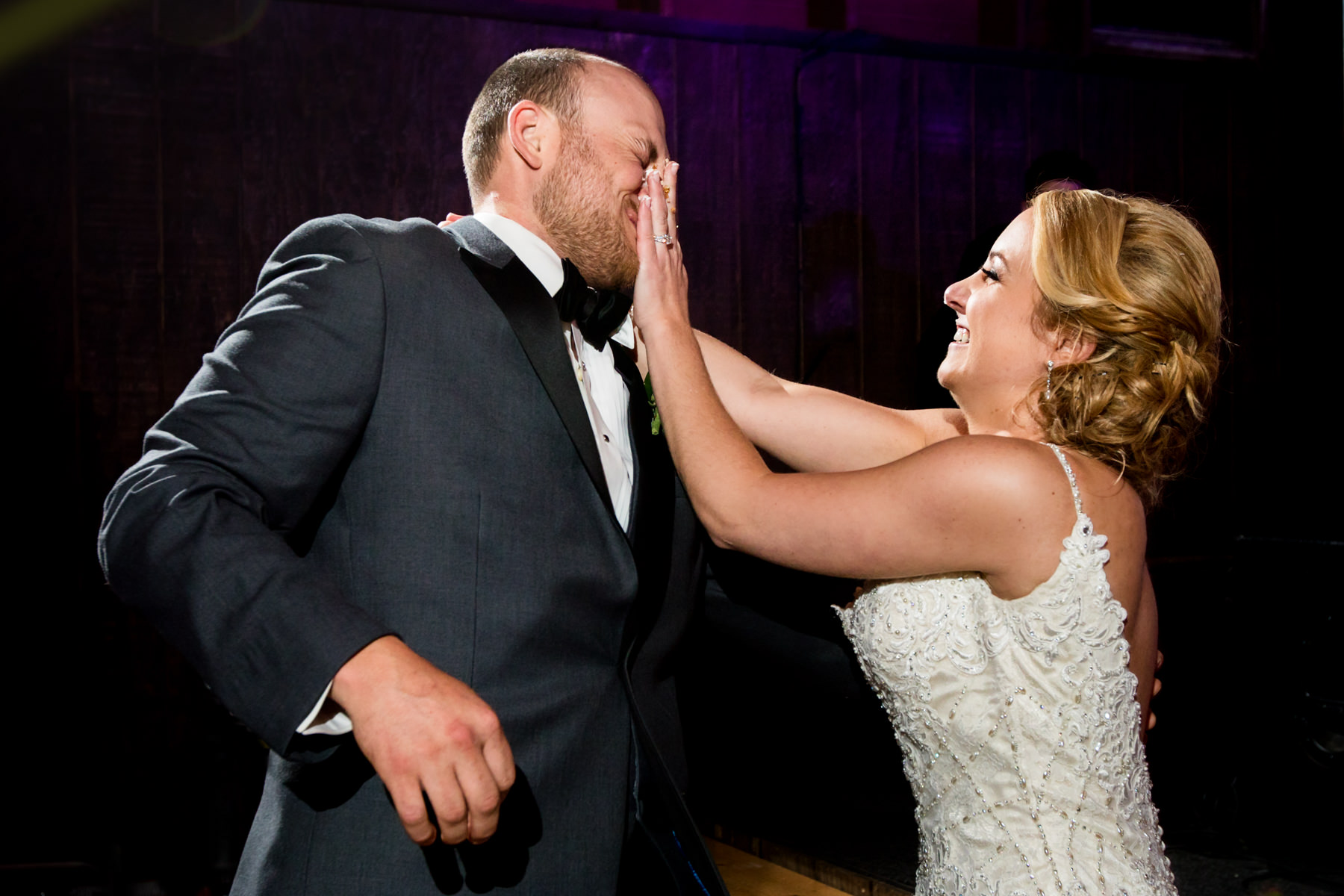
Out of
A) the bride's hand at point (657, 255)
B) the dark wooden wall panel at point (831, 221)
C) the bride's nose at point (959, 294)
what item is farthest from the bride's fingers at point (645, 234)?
the dark wooden wall panel at point (831, 221)

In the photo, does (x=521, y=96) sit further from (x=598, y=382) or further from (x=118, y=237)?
(x=118, y=237)

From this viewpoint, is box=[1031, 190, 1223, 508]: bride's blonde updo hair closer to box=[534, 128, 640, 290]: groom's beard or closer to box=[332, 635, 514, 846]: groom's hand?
box=[534, 128, 640, 290]: groom's beard

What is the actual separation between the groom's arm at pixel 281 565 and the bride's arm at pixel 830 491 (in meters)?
0.52

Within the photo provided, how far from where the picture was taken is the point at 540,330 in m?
1.31

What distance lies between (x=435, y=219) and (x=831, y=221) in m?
1.65

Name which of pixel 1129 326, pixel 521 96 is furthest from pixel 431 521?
pixel 1129 326

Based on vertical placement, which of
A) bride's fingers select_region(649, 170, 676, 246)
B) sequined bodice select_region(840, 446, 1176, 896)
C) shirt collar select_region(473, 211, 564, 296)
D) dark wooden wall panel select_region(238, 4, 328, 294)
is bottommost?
sequined bodice select_region(840, 446, 1176, 896)

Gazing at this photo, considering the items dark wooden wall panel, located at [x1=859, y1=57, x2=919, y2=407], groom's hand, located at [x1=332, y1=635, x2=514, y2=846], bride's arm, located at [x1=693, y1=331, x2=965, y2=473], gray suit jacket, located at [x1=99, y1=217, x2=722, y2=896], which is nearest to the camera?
groom's hand, located at [x1=332, y1=635, x2=514, y2=846]

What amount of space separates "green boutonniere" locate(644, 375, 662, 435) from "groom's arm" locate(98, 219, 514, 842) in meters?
0.50

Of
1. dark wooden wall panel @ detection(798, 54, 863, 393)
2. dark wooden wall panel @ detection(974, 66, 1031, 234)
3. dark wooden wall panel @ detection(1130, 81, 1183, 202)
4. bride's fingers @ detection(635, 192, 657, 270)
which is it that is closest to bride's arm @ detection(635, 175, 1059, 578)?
bride's fingers @ detection(635, 192, 657, 270)

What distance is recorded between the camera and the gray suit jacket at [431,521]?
111 cm

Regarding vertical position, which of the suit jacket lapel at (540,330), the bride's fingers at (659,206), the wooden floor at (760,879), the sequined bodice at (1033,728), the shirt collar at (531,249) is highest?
the bride's fingers at (659,206)

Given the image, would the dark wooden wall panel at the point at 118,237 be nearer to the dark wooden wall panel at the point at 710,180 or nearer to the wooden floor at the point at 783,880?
the dark wooden wall panel at the point at 710,180

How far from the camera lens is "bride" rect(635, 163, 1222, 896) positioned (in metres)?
1.62
